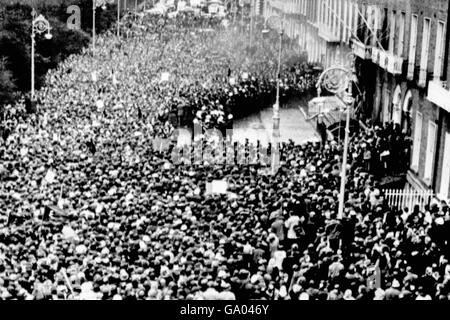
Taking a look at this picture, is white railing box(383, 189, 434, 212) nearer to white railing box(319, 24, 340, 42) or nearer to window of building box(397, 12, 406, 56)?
window of building box(397, 12, 406, 56)

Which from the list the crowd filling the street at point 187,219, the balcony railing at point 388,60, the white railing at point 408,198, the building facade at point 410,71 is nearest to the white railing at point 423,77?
the building facade at point 410,71

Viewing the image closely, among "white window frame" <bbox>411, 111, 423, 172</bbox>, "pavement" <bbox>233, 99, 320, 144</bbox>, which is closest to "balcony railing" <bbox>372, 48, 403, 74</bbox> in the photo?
"white window frame" <bbox>411, 111, 423, 172</bbox>

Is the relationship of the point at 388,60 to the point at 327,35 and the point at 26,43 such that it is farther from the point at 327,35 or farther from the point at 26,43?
the point at 26,43

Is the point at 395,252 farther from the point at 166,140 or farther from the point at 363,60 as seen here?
the point at 363,60

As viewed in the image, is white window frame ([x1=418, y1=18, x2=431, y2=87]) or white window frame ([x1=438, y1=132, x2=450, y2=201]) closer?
white window frame ([x1=438, y1=132, x2=450, y2=201])

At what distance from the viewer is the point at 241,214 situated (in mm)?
24734

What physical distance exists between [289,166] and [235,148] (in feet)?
15.3

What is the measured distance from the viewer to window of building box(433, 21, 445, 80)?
3140cm

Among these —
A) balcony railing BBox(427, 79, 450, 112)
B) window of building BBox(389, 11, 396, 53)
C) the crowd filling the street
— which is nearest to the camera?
the crowd filling the street

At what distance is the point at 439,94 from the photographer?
1185 inches

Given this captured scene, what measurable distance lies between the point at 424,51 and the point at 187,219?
544 inches

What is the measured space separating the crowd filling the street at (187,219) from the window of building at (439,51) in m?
3.64

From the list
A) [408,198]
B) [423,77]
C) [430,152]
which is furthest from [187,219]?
[423,77]

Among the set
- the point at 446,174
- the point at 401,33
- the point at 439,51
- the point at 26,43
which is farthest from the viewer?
the point at 26,43
